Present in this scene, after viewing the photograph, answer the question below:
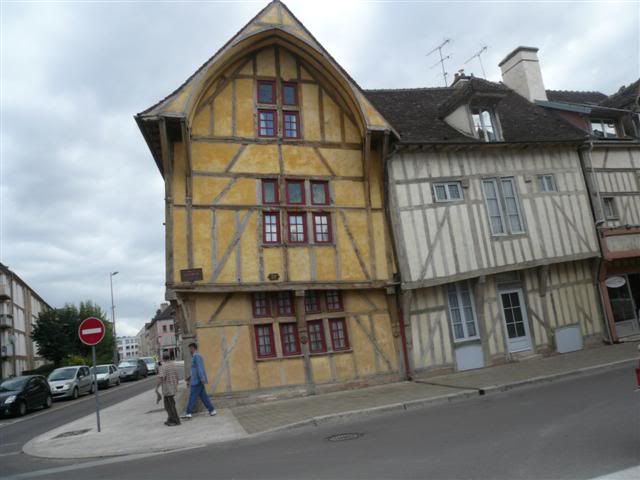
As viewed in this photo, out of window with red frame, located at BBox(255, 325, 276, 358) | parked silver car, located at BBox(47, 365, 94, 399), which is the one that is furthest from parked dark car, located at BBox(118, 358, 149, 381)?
window with red frame, located at BBox(255, 325, 276, 358)

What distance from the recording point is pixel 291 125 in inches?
568

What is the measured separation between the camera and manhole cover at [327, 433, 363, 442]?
763 cm

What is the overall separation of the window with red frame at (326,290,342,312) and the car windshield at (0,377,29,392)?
1177 cm

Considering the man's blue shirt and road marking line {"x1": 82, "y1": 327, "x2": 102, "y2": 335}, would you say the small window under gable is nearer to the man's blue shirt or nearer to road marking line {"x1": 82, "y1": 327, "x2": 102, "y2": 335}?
the man's blue shirt

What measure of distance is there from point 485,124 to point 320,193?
255 inches

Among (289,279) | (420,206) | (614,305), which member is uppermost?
(420,206)

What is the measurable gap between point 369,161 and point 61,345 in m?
34.8

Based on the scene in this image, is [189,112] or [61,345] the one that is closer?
[189,112]

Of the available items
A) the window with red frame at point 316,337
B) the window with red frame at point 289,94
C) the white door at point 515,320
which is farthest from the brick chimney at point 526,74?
the window with red frame at point 316,337

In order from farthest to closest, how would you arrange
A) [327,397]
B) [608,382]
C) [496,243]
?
[496,243], [327,397], [608,382]

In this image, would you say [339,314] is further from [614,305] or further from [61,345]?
[61,345]

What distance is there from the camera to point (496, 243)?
15.2 meters

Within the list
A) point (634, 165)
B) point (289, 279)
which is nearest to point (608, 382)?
point (289, 279)

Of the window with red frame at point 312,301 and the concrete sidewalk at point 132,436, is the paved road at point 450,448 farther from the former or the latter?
the window with red frame at point 312,301
